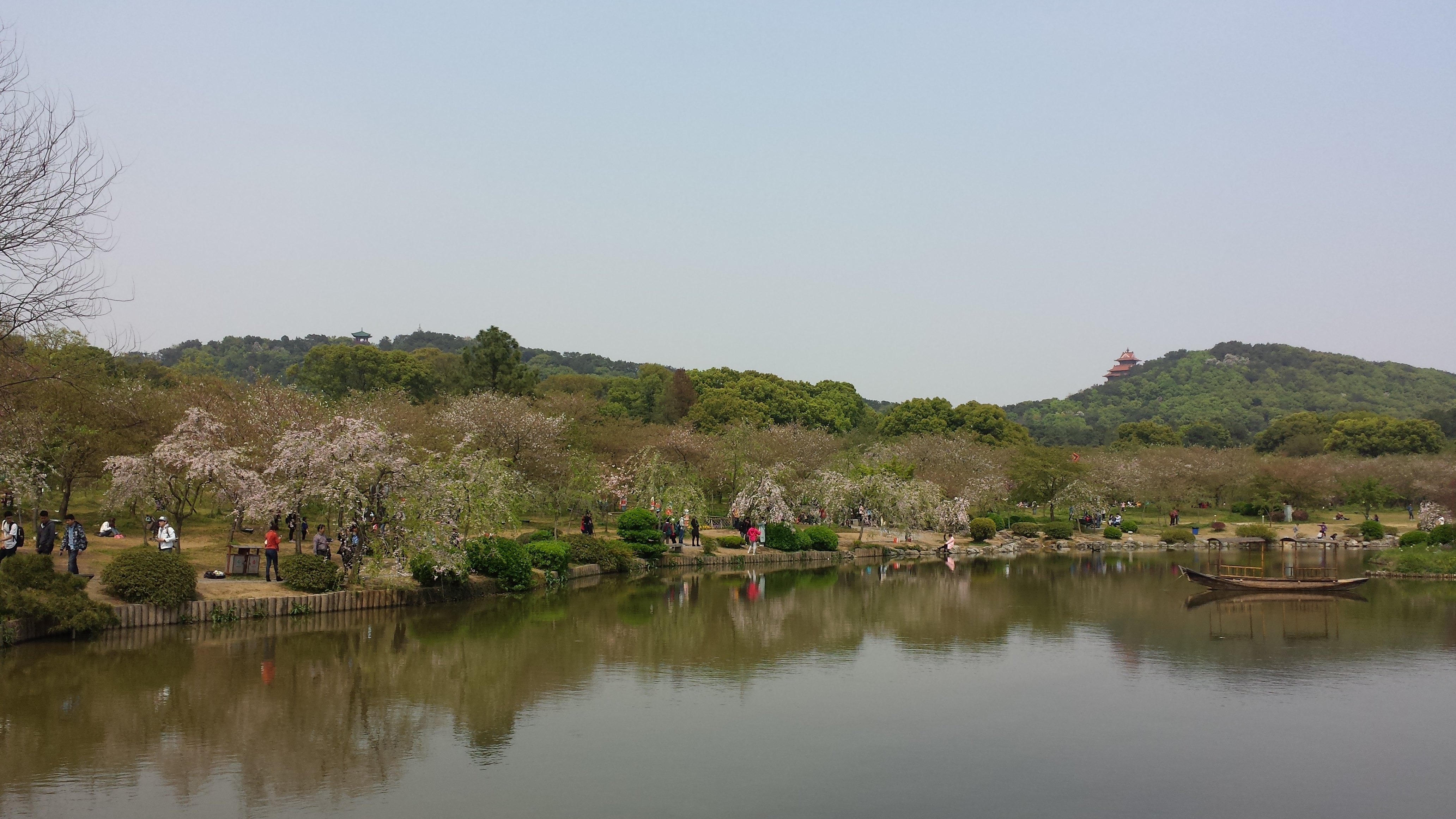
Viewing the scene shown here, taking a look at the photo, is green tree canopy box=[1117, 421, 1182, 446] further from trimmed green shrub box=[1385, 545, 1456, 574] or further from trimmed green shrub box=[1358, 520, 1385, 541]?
trimmed green shrub box=[1385, 545, 1456, 574]

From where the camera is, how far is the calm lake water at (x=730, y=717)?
526 inches

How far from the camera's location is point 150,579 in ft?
80.3

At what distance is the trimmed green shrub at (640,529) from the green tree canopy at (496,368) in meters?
28.9

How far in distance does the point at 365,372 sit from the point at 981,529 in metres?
59.8

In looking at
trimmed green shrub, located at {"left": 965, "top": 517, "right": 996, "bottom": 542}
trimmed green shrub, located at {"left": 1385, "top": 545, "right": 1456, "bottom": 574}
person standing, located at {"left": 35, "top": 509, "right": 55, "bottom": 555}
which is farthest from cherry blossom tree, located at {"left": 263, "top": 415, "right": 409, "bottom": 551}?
Answer: trimmed green shrub, located at {"left": 1385, "top": 545, "right": 1456, "bottom": 574}

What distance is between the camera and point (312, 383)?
8944 centimetres

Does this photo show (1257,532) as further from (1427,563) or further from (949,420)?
(949,420)

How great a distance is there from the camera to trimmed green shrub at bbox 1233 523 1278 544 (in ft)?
210

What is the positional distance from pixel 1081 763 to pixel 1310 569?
3092 centimetres

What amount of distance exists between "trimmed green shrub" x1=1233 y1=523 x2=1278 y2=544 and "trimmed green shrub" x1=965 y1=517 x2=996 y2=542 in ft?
55.1

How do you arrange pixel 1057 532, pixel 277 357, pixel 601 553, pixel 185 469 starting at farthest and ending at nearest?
pixel 277 357 → pixel 1057 532 → pixel 601 553 → pixel 185 469

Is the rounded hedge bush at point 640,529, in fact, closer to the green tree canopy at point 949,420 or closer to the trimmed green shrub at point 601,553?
the trimmed green shrub at point 601,553

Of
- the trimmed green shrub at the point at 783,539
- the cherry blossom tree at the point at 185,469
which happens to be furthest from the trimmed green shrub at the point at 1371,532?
the cherry blossom tree at the point at 185,469

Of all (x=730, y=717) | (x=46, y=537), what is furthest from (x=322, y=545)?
(x=730, y=717)
